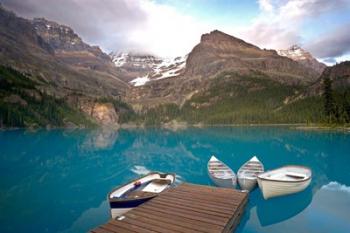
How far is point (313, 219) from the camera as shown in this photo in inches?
776

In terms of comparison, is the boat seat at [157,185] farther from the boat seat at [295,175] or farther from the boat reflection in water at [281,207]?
the boat seat at [295,175]

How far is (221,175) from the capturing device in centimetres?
2786

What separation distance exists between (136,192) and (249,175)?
39.5 feet

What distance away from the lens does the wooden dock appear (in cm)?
1388

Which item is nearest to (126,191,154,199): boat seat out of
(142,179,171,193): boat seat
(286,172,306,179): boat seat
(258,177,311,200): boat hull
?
(142,179,171,193): boat seat

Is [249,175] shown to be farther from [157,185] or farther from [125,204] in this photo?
[125,204]

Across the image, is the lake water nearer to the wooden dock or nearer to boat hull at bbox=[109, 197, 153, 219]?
boat hull at bbox=[109, 197, 153, 219]

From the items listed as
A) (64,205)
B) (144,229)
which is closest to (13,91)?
(64,205)

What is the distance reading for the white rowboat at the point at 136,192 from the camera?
18.7 metres

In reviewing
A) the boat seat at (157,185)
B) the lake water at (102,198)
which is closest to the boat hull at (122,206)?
the lake water at (102,198)

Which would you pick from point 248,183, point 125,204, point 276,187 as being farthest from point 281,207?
point 125,204

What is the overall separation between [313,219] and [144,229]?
13.0 m

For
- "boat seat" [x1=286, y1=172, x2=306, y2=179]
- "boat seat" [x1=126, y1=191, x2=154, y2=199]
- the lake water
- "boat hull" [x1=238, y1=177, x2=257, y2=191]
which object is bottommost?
the lake water

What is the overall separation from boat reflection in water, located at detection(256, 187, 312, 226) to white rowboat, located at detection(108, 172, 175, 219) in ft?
25.3
